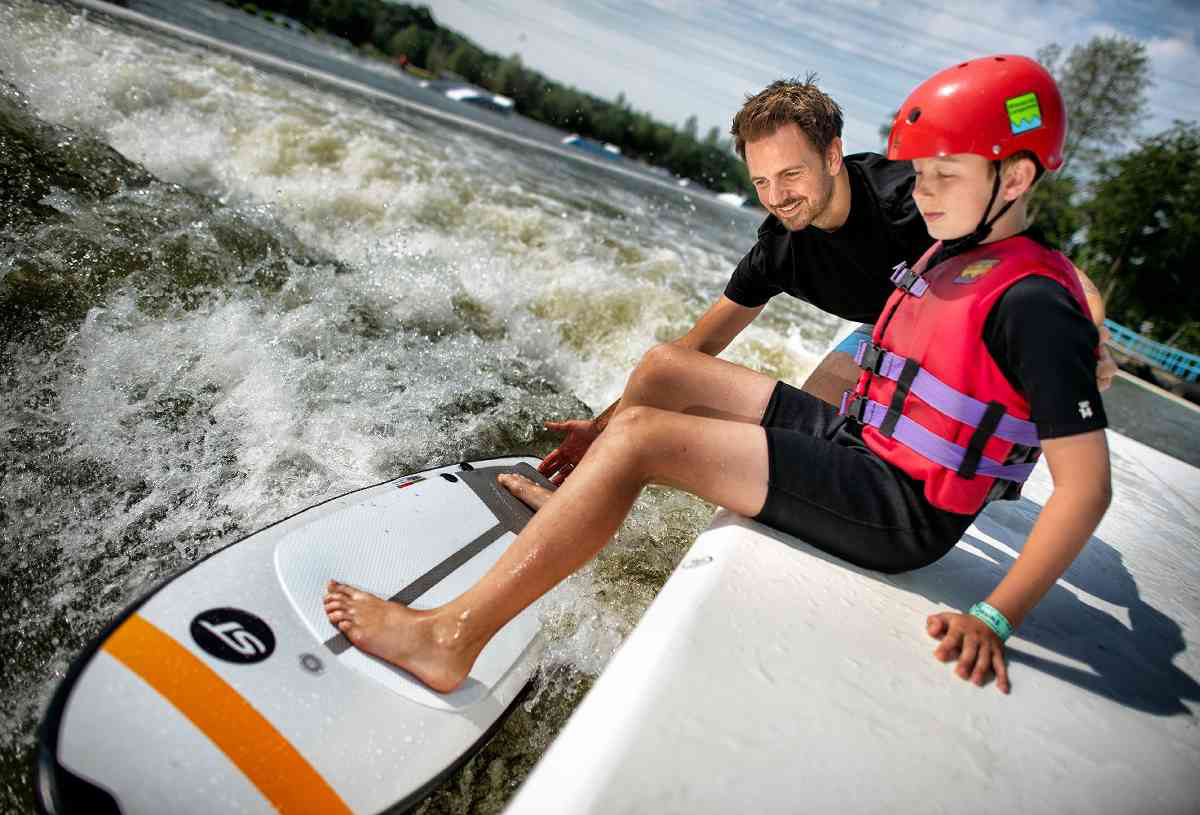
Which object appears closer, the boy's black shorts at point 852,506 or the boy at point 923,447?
the boy at point 923,447

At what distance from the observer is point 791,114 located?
220 centimetres

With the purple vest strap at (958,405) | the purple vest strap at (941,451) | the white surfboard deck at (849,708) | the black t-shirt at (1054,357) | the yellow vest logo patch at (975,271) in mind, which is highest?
the yellow vest logo patch at (975,271)

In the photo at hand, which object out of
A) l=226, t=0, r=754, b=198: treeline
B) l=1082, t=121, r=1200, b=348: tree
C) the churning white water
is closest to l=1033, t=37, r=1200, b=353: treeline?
l=1082, t=121, r=1200, b=348: tree

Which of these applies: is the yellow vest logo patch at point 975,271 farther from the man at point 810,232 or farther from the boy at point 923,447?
the man at point 810,232

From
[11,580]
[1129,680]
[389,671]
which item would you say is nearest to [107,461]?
[11,580]

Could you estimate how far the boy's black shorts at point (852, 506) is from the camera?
164 centimetres

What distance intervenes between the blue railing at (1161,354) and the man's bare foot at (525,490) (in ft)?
63.8

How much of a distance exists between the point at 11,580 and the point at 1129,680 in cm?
302

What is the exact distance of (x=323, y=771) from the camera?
4.35 feet

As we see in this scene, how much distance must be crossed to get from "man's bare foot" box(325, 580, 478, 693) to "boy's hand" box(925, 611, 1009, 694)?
1.05m

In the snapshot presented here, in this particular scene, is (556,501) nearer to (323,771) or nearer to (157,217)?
(323,771)

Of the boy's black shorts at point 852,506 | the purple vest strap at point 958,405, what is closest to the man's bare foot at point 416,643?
the boy's black shorts at point 852,506

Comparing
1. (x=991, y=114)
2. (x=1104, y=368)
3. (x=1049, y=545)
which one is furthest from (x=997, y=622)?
(x=991, y=114)

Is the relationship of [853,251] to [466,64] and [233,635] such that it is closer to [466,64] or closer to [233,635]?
[233,635]
